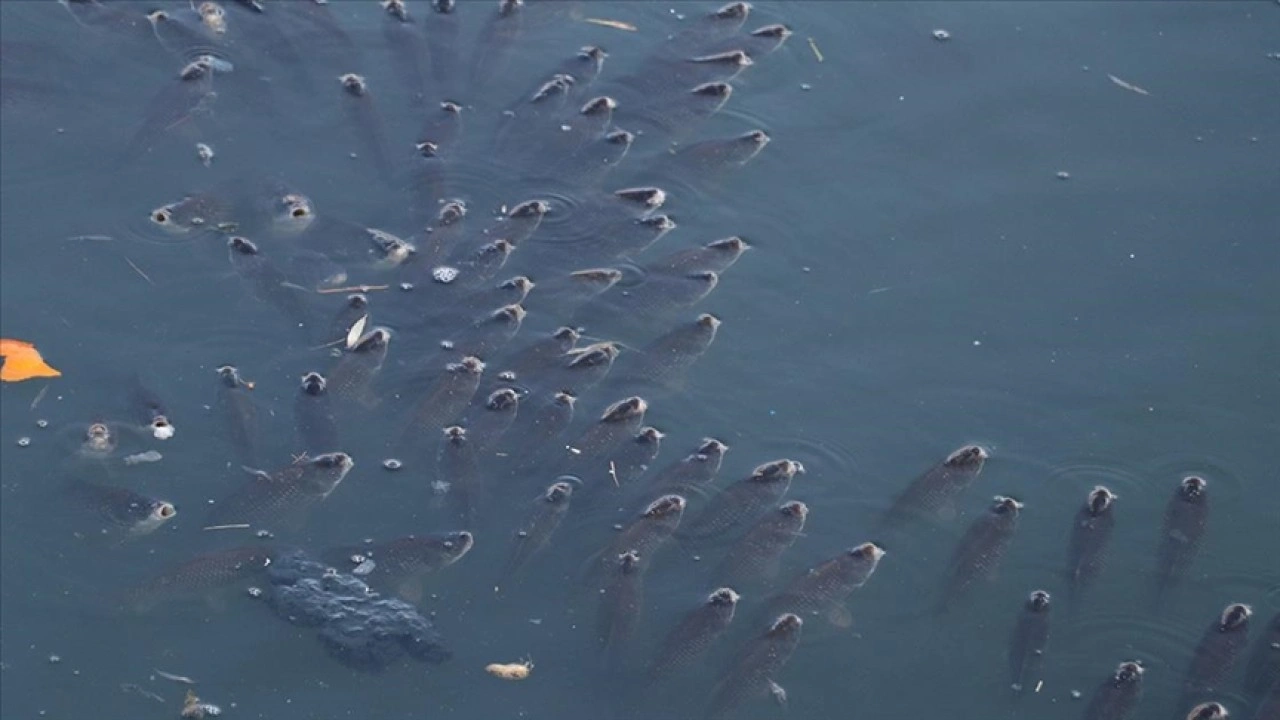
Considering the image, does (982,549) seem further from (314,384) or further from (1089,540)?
(314,384)

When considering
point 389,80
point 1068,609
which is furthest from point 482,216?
point 1068,609

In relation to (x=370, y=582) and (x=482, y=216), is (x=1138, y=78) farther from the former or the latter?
(x=370, y=582)

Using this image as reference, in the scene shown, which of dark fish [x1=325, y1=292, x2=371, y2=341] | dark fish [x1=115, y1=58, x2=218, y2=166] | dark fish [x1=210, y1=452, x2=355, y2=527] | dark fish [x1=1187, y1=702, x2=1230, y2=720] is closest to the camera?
dark fish [x1=1187, y1=702, x2=1230, y2=720]

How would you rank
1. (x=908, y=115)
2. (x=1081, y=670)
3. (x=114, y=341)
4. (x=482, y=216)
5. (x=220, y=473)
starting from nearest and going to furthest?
(x=1081, y=670) → (x=220, y=473) → (x=114, y=341) → (x=482, y=216) → (x=908, y=115)

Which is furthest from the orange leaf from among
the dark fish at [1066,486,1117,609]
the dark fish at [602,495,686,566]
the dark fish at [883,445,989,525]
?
the dark fish at [1066,486,1117,609]

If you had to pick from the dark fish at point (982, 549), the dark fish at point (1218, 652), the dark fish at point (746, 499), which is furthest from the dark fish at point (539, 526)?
the dark fish at point (1218, 652)

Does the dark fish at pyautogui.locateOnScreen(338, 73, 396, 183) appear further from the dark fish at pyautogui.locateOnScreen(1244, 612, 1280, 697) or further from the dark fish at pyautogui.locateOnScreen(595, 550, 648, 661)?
the dark fish at pyautogui.locateOnScreen(1244, 612, 1280, 697)
